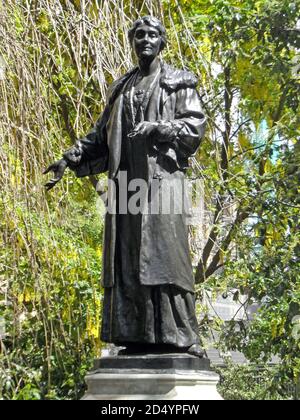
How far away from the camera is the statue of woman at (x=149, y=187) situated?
5.89 m

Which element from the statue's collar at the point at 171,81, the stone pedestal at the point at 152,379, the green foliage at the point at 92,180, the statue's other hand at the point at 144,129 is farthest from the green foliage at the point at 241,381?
the statue's other hand at the point at 144,129

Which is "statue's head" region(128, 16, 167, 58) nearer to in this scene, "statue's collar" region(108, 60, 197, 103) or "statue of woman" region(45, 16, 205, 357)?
"statue of woman" region(45, 16, 205, 357)

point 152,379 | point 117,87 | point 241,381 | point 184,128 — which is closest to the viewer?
point 152,379

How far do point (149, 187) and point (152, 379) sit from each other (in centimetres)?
115

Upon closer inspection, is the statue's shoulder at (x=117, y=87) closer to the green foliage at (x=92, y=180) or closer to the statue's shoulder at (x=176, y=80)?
the statue's shoulder at (x=176, y=80)

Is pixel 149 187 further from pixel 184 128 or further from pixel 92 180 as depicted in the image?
pixel 92 180

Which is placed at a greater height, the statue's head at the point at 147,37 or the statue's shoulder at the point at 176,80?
the statue's head at the point at 147,37

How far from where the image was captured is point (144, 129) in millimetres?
5965

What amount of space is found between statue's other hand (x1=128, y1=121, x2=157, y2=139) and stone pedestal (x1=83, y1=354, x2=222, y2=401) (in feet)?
4.23

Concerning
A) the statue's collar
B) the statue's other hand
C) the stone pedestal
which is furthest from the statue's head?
the stone pedestal

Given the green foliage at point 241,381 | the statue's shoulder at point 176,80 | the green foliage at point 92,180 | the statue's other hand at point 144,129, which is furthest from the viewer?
the green foliage at point 241,381

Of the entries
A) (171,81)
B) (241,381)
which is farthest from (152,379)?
(241,381)

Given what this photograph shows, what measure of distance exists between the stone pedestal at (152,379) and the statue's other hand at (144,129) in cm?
129

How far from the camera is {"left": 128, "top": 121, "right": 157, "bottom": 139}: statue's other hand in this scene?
5.96m
